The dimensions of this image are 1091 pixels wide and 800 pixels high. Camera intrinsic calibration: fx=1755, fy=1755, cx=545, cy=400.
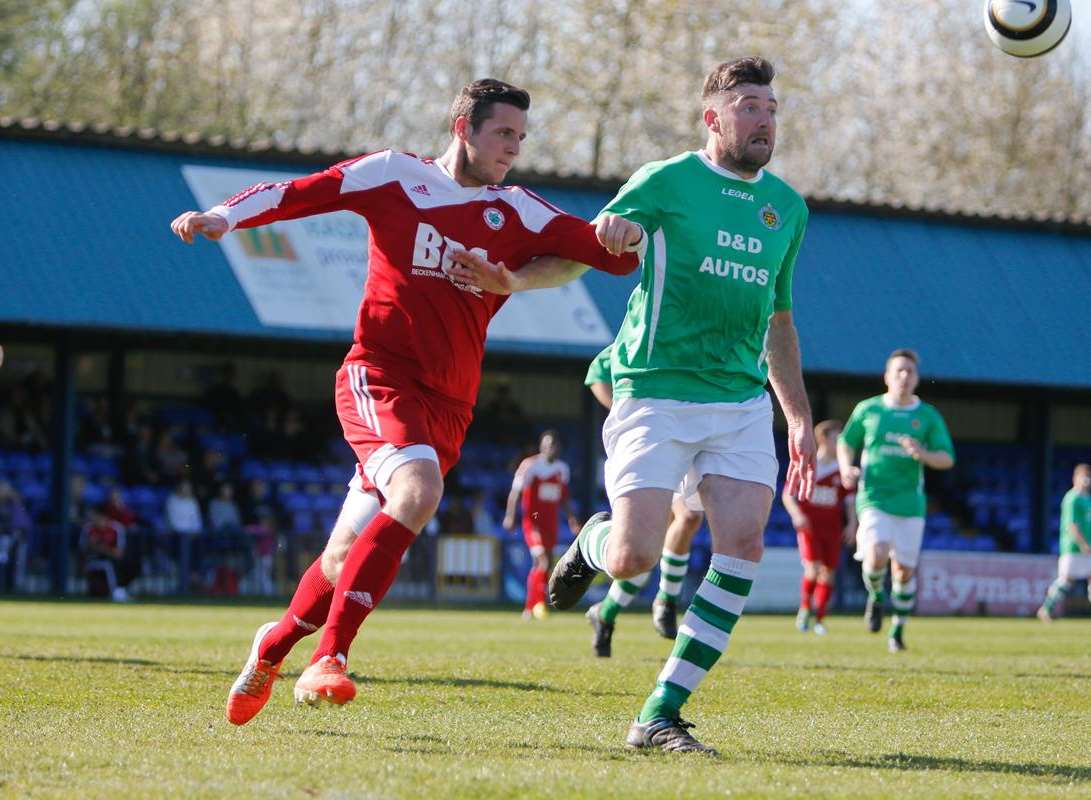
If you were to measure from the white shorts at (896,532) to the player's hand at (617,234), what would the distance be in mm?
9674

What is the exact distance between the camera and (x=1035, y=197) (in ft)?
155

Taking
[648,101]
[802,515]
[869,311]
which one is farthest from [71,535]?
[648,101]

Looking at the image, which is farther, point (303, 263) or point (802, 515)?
point (303, 263)

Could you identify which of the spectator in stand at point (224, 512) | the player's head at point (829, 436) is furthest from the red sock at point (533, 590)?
the spectator in stand at point (224, 512)

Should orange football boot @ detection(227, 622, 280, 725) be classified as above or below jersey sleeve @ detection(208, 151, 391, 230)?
below

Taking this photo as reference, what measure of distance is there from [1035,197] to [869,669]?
37159 millimetres

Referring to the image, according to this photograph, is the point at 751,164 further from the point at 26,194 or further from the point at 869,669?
the point at 26,194

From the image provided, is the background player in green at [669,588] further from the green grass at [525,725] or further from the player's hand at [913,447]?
the player's hand at [913,447]

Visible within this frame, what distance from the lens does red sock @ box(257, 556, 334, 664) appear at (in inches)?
280

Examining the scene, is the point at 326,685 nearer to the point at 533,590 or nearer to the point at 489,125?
the point at 489,125

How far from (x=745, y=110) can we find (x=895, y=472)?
367 inches

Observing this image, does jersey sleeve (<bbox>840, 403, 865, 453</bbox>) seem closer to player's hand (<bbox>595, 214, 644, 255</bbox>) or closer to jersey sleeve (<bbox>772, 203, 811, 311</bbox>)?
jersey sleeve (<bbox>772, 203, 811, 311</bbox>)

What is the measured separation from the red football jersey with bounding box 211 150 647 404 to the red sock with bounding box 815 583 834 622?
40.8 feet

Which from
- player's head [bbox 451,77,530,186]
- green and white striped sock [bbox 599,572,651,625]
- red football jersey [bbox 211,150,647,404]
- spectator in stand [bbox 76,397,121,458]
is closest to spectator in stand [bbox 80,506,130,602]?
spectator in stand [bbox 76,397,121,458]
